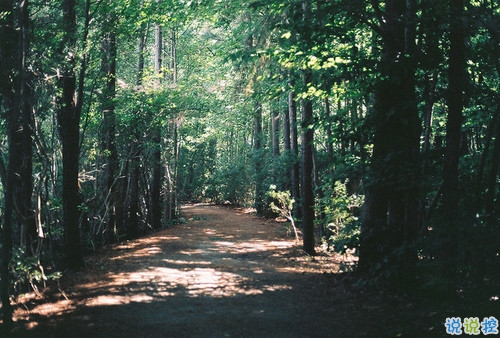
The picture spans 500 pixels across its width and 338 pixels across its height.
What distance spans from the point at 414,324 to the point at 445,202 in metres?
1.65

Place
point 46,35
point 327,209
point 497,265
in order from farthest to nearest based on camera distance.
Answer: point 327,209 < point 46,35 < point 497,265

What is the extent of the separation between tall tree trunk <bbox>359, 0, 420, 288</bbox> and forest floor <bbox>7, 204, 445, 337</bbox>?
0.74m

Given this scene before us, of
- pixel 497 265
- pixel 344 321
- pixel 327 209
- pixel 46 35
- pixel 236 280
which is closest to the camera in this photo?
pixel 497 265

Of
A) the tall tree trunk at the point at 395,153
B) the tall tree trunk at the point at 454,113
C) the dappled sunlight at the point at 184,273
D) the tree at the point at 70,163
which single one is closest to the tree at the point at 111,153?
the dappled sunlight at the point at 184,273

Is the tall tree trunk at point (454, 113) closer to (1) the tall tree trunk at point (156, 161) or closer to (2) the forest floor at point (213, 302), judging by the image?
(2) the forest floor at point (213, 302)

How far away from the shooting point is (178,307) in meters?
6.33

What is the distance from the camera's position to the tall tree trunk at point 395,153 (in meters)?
6.02

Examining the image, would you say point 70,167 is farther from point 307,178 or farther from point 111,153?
point 307,178

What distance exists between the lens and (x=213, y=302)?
6629 millimetres

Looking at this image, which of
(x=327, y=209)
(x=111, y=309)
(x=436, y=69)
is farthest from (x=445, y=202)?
(x=327, y=209)

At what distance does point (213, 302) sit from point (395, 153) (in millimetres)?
3804

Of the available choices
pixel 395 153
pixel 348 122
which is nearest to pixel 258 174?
pixel 348 122

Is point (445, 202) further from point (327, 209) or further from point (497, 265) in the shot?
point (327, 209)

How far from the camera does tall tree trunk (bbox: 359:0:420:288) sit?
602 centimetres
